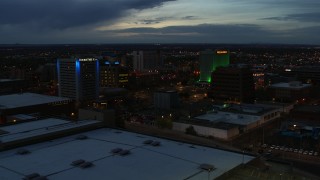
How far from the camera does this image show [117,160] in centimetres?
1741

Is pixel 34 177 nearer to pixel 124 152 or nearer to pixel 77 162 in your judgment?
pixel 77 162

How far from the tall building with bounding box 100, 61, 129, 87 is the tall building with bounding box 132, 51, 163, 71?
1221 inches

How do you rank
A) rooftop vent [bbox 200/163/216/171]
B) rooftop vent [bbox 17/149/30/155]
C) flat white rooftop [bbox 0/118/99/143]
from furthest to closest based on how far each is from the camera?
1. flat white rooftop [bbox 0/118/99/143]
2. rooftop vent [bbox 17/149/30/155]
3. rooftop vent [bbox 200/163/216/171]

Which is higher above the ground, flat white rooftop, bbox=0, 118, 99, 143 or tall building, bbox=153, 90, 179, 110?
flat white rooftop, bbox=0, 118, 99, 143

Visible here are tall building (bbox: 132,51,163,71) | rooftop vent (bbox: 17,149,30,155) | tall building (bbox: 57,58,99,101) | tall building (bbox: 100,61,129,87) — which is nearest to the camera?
rooftop vent (bbox: 17,149,30,155)

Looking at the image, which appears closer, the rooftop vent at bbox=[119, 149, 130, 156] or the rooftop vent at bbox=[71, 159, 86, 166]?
the rooftop vent at bbox=[71, 159, 86, 166]

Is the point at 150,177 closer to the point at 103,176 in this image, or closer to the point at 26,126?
the point at 103,176

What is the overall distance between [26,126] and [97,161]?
1099 centimetres

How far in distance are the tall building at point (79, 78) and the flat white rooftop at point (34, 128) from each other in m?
27.3

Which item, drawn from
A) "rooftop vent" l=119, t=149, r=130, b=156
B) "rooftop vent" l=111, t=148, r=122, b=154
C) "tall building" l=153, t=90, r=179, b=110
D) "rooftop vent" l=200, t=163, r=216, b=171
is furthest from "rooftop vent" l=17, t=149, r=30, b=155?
"tall building" l=153, t=90, r=179, b=110

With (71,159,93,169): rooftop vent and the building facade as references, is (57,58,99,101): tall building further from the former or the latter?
(71,159,93,169): rooftop vent

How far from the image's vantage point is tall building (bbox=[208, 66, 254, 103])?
181 feet

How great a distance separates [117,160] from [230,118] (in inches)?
939

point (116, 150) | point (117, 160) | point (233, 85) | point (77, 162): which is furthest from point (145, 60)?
point (77, 162)
